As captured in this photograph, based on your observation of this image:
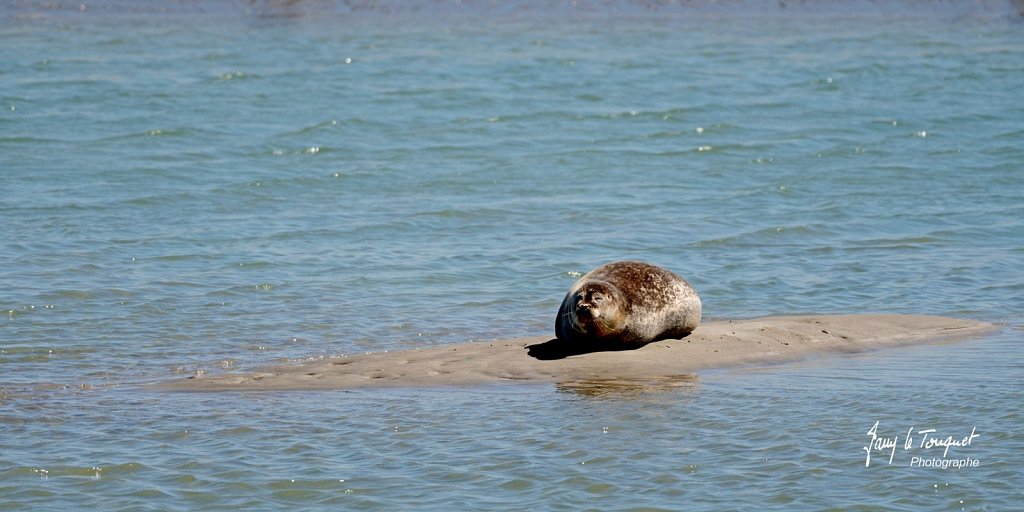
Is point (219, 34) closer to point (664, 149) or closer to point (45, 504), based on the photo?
point (664, 149)

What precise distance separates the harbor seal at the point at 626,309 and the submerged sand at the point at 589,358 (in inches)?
3.3

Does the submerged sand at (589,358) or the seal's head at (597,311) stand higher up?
the seal's head at (597,311)

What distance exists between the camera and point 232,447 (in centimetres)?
667

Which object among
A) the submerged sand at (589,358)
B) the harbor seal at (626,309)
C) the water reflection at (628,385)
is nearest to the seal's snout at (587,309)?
the harbor seal at (626,309)

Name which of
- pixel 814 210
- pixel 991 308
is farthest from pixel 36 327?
pixel 814 210

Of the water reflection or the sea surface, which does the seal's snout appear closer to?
the water reflection

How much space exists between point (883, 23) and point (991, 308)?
1901 centimetres

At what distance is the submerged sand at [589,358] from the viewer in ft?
26.3

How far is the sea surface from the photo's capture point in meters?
6.43

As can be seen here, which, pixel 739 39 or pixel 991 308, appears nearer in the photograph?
pixel 991 308

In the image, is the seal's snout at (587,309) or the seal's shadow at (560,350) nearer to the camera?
the seal's snout at (587,309)

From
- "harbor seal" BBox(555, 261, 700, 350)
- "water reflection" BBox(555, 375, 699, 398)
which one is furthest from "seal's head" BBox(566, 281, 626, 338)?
"water reflection" BBox(555, 375, 699, 398)

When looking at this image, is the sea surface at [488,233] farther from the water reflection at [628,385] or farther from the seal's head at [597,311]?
the seal's head at [597,311]

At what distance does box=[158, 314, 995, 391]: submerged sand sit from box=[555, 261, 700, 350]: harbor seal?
8 cm
